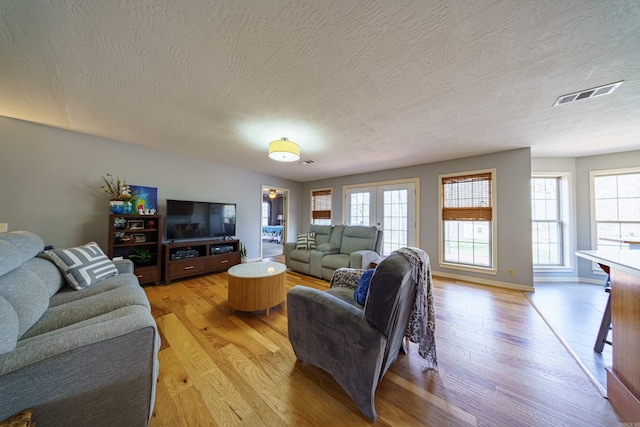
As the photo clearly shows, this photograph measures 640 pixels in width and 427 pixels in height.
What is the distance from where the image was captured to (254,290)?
2213mm

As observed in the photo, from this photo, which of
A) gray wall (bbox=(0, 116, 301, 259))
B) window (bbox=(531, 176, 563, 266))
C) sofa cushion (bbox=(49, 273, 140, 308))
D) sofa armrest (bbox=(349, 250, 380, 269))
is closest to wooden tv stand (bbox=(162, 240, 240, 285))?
gray wall (bbox=(0, 116, 301, 259))

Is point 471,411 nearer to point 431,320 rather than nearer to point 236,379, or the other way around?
point 431,320

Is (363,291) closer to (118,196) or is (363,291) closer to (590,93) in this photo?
(590,93)

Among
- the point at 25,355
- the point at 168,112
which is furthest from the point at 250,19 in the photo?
the point at 25,355

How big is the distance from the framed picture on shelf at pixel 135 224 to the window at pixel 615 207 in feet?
25.5

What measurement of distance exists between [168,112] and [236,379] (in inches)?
104

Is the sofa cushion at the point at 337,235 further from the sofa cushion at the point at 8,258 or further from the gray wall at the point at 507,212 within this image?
the sofa cushion at the point at 8,258

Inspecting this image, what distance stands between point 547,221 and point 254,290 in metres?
5.30

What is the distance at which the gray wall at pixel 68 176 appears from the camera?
2482 mm

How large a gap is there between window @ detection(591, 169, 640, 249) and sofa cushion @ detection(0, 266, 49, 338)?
6.84 m

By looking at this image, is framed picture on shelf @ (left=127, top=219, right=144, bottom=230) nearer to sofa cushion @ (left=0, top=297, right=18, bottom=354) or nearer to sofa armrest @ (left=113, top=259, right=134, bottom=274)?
sofa armrest @ (left=113, top=259, right=134, bottom=274)

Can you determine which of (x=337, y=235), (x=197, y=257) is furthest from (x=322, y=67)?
(x=197, y=257)

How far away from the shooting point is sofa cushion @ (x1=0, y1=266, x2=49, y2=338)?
1.06 meters

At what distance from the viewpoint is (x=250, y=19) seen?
115 cm
